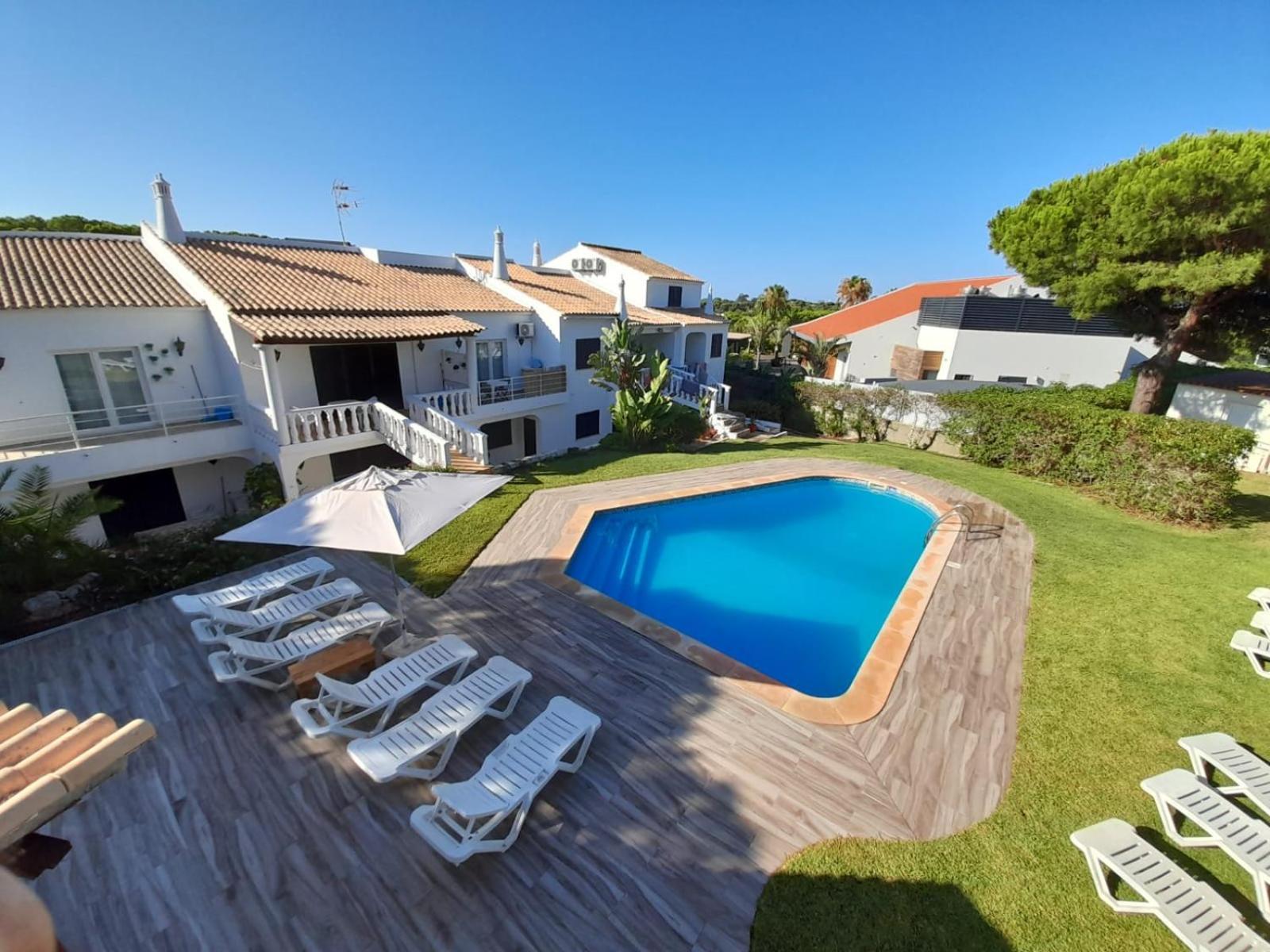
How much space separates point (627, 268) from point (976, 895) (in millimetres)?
29167

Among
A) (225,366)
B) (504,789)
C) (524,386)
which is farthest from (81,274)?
(504,789)

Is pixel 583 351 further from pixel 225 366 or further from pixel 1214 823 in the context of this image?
pixel 1214 823

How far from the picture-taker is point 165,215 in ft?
52.7

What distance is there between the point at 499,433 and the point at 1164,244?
24.3 meters

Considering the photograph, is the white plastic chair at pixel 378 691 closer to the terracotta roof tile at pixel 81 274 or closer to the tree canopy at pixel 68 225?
the terracotta roof tile at pixel 81 274

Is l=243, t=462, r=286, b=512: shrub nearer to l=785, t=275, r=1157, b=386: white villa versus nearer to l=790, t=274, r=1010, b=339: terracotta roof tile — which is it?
l=785, t=275, r=1157, b=386: white villa

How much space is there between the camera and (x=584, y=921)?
4484mm

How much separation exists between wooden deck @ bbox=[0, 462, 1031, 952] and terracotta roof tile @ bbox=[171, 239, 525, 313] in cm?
995

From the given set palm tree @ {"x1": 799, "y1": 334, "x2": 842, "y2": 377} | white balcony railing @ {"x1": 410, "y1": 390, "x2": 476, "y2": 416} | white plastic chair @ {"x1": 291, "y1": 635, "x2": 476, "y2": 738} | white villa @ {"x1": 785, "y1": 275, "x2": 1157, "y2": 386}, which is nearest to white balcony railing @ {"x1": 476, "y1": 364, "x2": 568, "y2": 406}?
white balcony railing @ {"x1": 410, "y1": 390, "x2": 476, "y2": 416}

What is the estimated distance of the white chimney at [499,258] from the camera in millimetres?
22406

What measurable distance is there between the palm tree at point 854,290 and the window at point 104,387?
2344 inches

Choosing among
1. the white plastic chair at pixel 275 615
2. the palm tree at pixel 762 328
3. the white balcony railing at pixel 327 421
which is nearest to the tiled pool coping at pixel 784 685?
the white plastic chair at pixel 275 615

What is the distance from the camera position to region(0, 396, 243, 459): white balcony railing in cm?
1227

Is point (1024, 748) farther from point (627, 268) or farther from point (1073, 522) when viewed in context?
point (627, 268)
